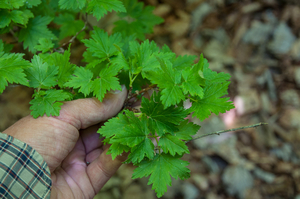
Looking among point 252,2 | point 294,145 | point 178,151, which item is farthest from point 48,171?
point 252,2

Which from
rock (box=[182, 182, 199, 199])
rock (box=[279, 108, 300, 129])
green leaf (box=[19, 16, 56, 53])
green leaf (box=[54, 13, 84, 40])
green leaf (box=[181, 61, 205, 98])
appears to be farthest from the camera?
rock (box=[279, 108, 300, 129])

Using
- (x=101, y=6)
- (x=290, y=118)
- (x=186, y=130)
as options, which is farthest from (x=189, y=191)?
(x=101, y=6)

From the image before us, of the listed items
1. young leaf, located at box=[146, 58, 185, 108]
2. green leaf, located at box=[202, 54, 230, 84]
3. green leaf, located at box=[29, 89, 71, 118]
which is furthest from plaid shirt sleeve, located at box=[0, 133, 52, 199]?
green leaf, located at box=[202, 54, 230, 84]

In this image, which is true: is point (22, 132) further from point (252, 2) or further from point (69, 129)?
point (252, 2)

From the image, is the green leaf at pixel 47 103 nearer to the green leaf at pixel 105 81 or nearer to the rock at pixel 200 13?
the green leaf at pixel 105 81

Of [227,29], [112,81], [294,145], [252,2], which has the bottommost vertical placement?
[294,145]

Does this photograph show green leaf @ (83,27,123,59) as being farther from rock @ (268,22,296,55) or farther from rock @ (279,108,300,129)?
rock @ (268,22,296,55)

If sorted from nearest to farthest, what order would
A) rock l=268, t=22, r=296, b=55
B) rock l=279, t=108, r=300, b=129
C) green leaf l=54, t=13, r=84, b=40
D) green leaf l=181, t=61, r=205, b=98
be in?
green leaf l=181, t=61, r=205, b=98 → green leaf l=54, t=13, r=84, b=40 → rock l=279, t=108, r=300, b=129 → rock l=268, t=22, r=296, b=55
